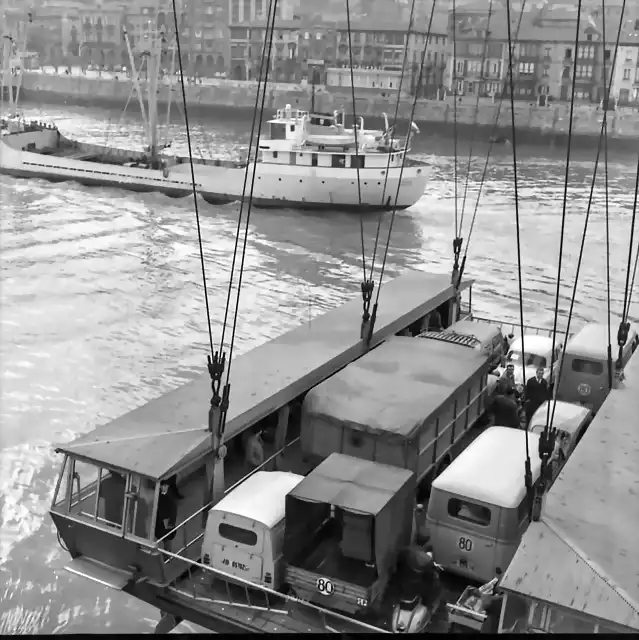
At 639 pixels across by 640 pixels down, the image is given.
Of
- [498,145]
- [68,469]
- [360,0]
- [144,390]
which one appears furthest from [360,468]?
[360,0]

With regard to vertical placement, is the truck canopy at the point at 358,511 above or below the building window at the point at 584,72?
below

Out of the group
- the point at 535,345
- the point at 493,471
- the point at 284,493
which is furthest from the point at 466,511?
the point at 535,345

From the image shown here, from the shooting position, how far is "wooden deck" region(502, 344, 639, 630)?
5148 millimetres

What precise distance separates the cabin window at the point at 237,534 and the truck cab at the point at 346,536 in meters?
0.31

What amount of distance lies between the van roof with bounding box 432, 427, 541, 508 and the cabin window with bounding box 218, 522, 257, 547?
1.52 meters

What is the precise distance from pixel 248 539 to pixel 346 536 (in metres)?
0.81

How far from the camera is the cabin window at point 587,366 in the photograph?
1020 centimetres

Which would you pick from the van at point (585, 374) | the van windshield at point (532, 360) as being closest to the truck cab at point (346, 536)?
the van at point (585, 374)

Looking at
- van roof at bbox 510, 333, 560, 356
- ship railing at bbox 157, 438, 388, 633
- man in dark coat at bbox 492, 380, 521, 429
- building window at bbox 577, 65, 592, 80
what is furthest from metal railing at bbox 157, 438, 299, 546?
building window at bbox 577, 65, 592, 80

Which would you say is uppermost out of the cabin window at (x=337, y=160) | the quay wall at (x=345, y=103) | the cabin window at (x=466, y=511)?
the quay wall at (x=345, y=103)

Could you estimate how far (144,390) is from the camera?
44.9ft

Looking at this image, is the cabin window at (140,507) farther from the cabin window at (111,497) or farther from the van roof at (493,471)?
the van roof at (493,471)

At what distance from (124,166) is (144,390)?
2248 cm

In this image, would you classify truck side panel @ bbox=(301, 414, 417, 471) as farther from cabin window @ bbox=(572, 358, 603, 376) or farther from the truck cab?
cabin window @ bbox=(572, 358, 603, 376)
